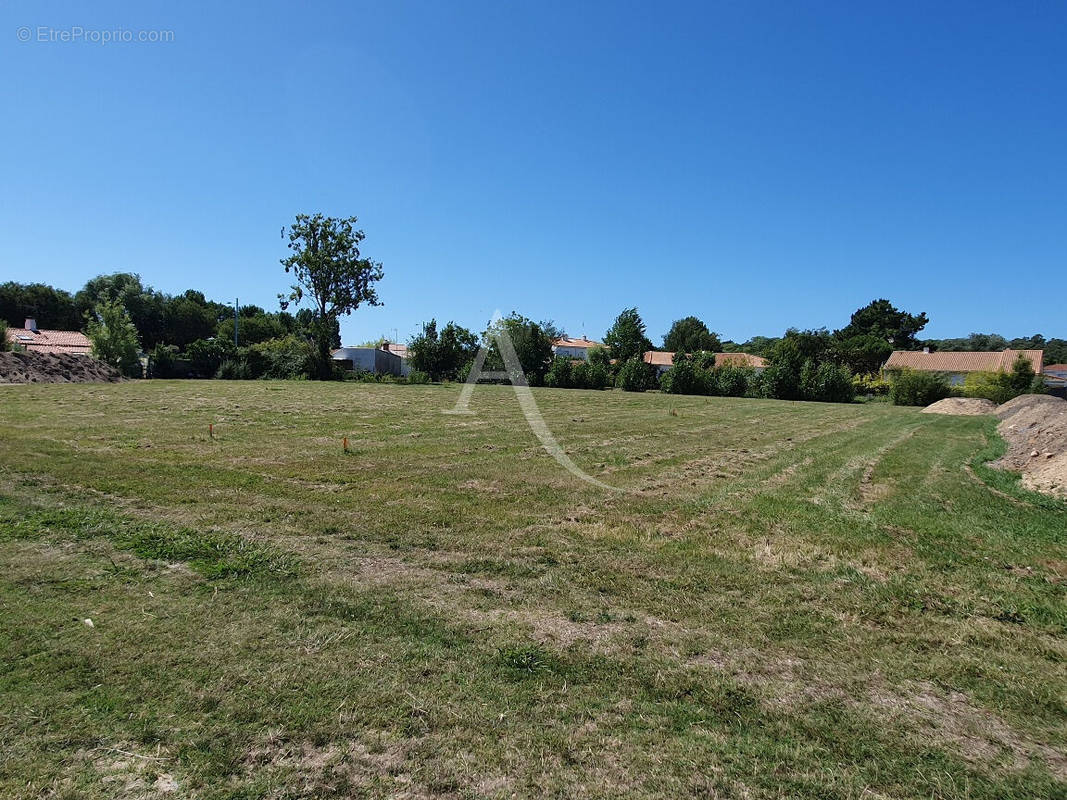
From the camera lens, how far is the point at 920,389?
114ft

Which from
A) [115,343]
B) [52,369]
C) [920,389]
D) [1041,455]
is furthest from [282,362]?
[920,389]

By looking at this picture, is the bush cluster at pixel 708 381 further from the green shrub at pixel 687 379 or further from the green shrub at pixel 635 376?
the green shrub at pixel 635 376

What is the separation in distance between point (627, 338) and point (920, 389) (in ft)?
91.2

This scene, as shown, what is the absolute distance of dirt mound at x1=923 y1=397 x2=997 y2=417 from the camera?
27156 millimetres

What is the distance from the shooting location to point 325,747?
8.09ft

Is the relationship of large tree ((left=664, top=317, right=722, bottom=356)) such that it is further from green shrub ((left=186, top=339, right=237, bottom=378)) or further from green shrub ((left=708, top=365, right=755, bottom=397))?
green shrub ((left=186, top=339, right=237, bottom=378))

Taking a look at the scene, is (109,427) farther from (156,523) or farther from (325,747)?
(325,747)

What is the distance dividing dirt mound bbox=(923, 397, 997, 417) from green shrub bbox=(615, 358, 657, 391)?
812 inches

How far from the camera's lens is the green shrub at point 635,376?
1773 inches

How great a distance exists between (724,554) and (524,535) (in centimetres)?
207

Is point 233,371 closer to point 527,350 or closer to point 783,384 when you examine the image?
point 527,350

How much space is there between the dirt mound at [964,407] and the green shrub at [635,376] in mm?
20620

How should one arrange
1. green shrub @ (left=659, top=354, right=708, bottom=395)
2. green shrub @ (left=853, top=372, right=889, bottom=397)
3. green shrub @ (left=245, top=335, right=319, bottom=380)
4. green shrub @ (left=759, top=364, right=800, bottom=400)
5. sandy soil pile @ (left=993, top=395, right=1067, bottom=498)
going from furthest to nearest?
green shrub @ (left=853, top=372, right=889, bottom=397) < green shrub @ (left=659, top=354, right=708, bottom=395) < green shrub @ (left=245, top=335, right=319, bottom=380) < green shrub @ (left=759, top=364, right=800, bottom=400) < sandy soil pile @ (left=993, top=395, right=1067, bottom=498)

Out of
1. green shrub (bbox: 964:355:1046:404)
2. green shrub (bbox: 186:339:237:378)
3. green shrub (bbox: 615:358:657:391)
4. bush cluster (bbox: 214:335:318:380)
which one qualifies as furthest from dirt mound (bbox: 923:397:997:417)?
green shrub (bbox: 186:339:237:378)
